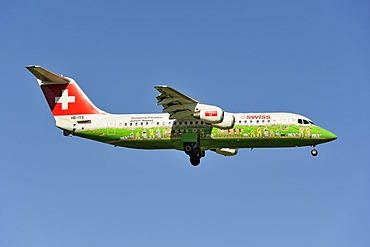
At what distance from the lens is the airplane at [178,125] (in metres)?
25.9

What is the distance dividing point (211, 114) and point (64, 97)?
284 inches

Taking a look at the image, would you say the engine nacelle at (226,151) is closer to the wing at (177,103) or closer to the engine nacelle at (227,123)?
the wing at (177,103)

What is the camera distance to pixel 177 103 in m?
26.1

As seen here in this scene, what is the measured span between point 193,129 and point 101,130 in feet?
13.2

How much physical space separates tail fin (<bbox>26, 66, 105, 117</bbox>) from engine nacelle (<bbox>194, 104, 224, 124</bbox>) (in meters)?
5.24

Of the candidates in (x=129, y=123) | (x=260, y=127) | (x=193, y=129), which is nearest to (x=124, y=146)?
(x=129, y=123)

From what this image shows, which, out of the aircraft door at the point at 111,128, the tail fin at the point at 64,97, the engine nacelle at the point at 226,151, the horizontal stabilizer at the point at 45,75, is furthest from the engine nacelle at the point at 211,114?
the horizontal stabilizer at the point at 45,75

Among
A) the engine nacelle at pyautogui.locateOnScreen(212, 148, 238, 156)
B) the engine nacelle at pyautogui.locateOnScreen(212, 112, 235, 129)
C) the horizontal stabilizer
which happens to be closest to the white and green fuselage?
the engine nacelle at pyautogui.locateOnScreen(212, 112, 235, 129)

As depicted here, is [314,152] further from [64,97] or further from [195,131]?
[64,97]

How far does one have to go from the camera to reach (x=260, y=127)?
26031mm

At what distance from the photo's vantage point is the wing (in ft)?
84.0

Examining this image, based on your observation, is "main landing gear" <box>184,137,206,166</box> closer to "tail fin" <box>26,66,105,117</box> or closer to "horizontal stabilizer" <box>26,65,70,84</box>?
"tail fin" <box>26,66,105,117</box>

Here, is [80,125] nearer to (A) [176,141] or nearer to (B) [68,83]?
(B) [68,83]

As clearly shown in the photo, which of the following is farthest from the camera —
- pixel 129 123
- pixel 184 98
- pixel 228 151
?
pixel 228 151
